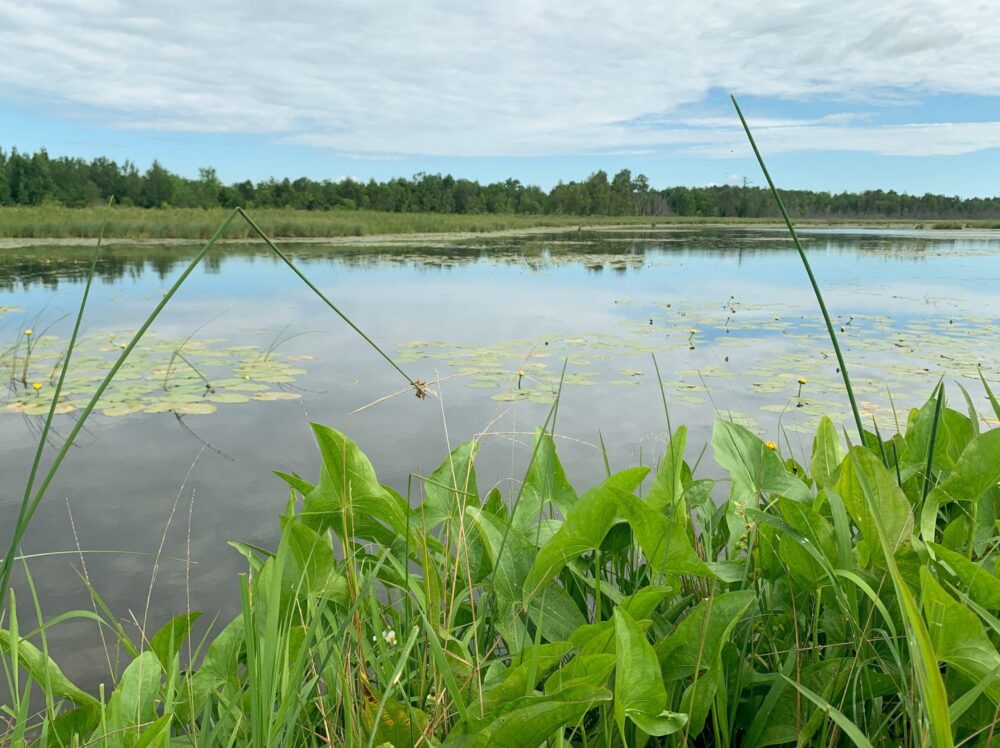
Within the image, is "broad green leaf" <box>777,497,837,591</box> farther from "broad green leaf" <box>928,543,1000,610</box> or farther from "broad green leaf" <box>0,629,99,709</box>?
"broad green leaf" <box>0,629,99,709</box>

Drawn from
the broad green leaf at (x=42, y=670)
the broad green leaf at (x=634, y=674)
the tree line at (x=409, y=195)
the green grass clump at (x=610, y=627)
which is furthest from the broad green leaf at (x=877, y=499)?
the tree line at (x=409, y=195)

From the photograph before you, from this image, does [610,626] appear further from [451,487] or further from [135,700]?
[135,700]

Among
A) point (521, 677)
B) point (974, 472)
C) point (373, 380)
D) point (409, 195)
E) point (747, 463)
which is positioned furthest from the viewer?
point (409, 195)

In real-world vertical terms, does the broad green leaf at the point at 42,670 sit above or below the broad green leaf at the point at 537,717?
below

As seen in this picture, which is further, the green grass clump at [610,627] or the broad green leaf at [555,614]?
the broad green leaf at [555,614]

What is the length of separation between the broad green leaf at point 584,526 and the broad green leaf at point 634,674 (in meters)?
0.14

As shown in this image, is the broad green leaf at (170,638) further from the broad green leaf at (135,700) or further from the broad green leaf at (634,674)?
the broad green leaf at (634,674)

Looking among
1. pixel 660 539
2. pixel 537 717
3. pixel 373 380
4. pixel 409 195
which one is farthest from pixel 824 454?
pixel 409 195

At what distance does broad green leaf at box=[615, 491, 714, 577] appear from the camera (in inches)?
29.6

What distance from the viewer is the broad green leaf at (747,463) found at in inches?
39.2

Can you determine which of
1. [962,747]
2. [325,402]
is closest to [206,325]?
[325,402]

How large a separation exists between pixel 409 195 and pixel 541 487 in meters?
41.4

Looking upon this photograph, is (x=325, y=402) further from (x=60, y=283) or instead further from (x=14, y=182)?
(x=14, y=182)

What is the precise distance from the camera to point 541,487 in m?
1.01
